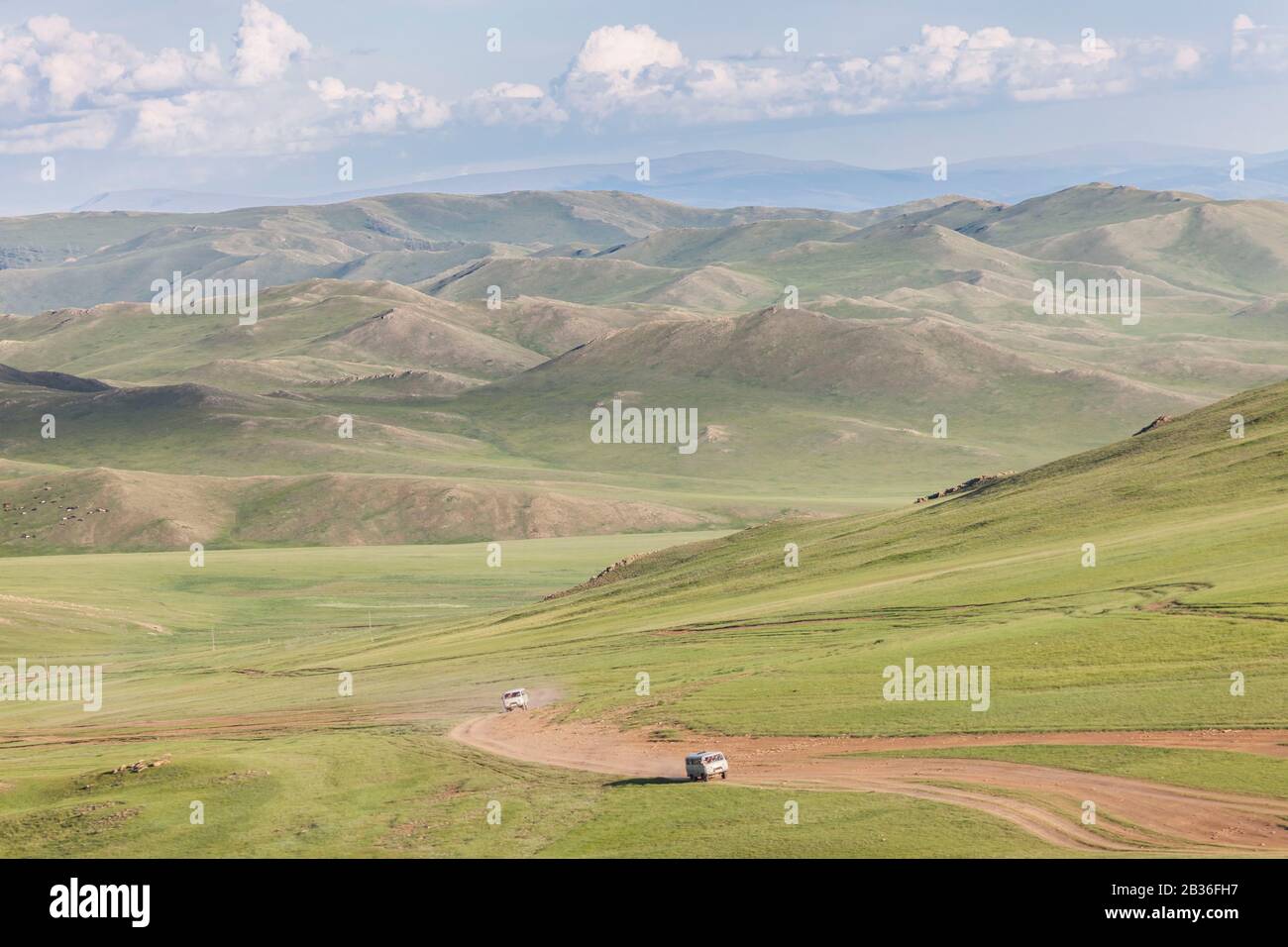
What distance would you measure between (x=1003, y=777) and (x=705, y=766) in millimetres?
11641

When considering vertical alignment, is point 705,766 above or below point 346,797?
above

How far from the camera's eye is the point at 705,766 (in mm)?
58906

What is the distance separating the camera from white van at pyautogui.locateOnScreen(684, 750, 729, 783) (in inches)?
2319

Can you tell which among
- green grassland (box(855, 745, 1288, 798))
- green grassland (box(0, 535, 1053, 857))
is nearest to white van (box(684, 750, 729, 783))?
green grassland (box(0, 535, 1053, 857))

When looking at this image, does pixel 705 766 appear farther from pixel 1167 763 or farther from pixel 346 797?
pixel 1167 763

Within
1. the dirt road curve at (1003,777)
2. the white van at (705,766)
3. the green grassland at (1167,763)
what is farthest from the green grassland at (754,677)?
the white van at (705,766)

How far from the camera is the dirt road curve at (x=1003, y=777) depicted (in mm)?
47219

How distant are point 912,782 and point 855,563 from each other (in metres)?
51.7

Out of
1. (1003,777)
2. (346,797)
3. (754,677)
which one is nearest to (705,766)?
(1003,777)

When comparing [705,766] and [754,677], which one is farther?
[754,677]

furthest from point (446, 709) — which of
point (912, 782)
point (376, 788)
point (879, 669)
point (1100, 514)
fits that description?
point (1100, 514)

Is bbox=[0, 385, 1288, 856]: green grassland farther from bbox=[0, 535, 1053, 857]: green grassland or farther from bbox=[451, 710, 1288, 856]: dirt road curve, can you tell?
bbox=[451, 710, 1288, 856]: dirt road curve

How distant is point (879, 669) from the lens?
2835 inches
